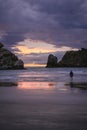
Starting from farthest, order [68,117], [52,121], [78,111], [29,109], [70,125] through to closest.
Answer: [29,109]
[78,111]
[68,117]
[52,121]
[70,125]

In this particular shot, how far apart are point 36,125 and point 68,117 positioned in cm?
207

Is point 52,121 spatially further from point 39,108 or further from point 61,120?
point 39,108

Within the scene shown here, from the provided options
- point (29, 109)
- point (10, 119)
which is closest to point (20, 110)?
point (29, 109)

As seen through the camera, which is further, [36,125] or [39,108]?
[39,108]

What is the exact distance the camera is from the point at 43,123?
12.3m

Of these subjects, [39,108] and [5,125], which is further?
[39,108]

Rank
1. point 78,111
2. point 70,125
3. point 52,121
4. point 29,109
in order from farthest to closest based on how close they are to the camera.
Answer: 1. point 29,109
2. point 78,111
3. point 52,121
4. point 70,125

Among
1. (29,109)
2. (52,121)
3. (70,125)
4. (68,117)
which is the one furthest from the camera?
(29,109)

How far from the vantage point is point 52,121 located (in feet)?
41.8

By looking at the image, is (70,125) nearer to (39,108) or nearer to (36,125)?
(36,125)

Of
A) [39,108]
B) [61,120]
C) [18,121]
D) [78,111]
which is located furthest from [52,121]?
[39,108]

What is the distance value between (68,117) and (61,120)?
0.74m

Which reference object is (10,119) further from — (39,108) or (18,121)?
(39,108)

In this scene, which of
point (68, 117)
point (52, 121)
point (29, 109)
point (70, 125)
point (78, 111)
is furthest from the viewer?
point (29, 109)
